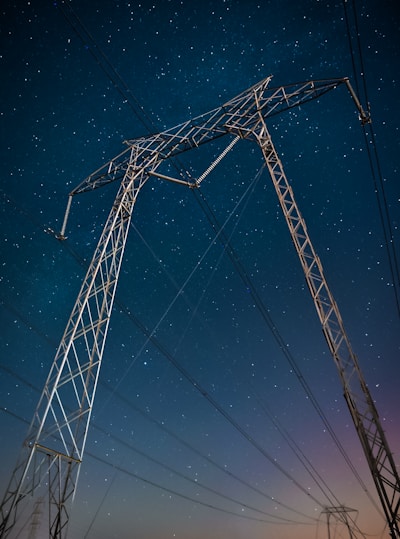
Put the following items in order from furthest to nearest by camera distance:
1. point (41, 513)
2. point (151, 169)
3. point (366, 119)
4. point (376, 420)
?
point (41, 513), point (151, 169), point (366, 119), point (376, 420)

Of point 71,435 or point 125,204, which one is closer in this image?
point 71,435

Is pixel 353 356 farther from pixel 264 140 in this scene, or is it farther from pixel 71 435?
pixel 264 140

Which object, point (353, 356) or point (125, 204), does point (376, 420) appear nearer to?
point (353, 356)

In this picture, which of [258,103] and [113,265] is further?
[258,103]

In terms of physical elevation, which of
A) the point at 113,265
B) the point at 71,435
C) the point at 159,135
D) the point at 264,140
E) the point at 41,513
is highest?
the point at 264,140

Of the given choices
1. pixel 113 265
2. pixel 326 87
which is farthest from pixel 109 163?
pixel 326 87

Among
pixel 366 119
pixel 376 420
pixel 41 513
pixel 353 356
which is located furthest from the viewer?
pixel 41 513

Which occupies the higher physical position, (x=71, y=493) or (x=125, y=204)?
(x=125, y=204)

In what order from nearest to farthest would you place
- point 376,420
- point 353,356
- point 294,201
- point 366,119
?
point 376,420
point 353,356
point 366,119
point 294,201

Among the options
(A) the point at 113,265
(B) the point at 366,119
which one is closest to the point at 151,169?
(A) the point at 113,265
